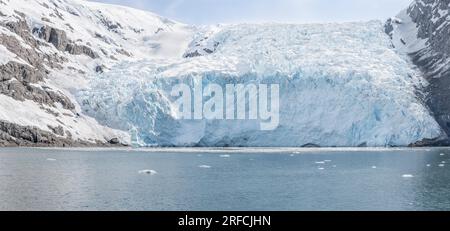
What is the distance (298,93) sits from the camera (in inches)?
4665

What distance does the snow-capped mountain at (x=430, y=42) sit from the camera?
11925 centimetres

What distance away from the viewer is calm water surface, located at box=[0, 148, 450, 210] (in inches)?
1572

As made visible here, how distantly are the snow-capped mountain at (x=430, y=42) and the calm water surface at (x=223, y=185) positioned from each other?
48.8 meters

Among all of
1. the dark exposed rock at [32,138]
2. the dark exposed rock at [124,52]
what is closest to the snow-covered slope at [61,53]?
the dark exposed rock at [32,138]

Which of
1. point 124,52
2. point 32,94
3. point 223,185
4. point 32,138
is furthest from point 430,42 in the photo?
point 223,185

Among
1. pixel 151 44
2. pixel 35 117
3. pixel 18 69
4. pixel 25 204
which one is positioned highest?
pixel 151 44

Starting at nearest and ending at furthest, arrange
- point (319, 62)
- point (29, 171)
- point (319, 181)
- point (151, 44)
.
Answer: point (319, 181) → point (29, 171) → point (319, 62) → point (151, 44)

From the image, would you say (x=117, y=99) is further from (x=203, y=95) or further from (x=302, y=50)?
(x=302, y=50)

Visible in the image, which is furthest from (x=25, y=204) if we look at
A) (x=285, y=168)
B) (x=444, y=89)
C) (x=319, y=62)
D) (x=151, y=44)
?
(x=151, y=44)

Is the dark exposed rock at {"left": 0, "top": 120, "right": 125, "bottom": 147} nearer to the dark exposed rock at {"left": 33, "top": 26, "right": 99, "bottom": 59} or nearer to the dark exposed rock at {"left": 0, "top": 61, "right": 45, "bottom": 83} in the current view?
the dark exposed rock at {"left": 0, "top": 61, "right": 45, "bottom": 83}

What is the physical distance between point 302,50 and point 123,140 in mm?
41863

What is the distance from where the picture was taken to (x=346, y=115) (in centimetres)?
11275

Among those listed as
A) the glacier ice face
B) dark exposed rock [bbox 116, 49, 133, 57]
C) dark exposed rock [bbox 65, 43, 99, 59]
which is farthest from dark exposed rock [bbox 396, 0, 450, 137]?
dark exposed rock [bbox 65, 43, 99, 59]

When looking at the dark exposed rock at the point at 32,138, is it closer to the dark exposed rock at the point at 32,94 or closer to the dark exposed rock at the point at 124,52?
the dark exposed rock at the point at 32,94
